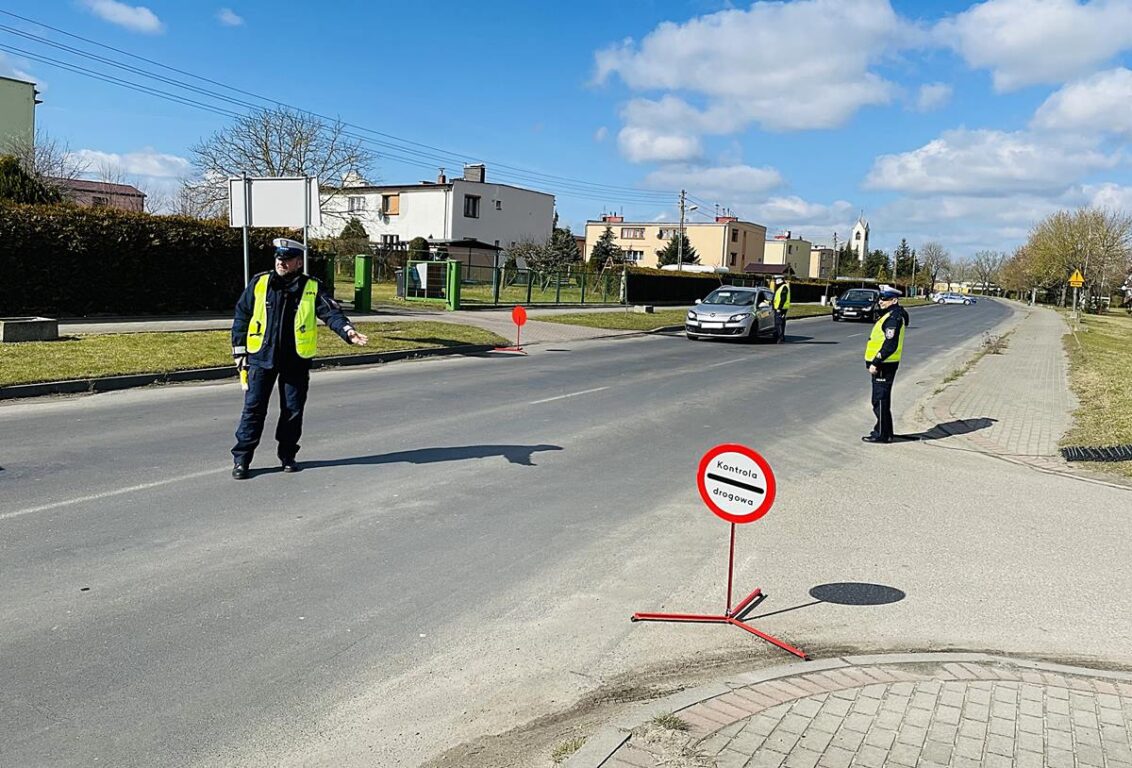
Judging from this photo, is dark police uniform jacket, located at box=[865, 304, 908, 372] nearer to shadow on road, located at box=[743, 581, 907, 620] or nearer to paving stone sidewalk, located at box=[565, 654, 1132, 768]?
shadow on road, located at box=[743, 581, 907, 620]

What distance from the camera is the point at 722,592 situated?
5230 mm

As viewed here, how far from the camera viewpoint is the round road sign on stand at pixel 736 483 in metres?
4.89

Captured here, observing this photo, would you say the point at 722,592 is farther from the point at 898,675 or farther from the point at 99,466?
the point at 99,466

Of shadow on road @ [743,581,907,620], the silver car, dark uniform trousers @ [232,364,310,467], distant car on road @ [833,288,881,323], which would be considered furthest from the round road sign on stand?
distant car on road @ [833,288,881,323]

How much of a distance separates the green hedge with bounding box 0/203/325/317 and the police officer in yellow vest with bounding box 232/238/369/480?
45.8 feet

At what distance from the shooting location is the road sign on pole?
15.6 feet

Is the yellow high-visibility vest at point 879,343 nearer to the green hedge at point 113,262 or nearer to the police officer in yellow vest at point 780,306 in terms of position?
the police officer in yellow vest at point 780,306

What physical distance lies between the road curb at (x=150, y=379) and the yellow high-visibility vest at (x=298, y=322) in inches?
218

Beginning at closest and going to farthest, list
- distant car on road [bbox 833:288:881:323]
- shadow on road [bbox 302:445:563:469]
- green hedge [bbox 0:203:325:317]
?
shadow on road [bbox 302:445:563:469], green hedge [bbox 0:203:325:317], distant car on road [bbox 833:288:881:323]

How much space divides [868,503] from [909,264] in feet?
473

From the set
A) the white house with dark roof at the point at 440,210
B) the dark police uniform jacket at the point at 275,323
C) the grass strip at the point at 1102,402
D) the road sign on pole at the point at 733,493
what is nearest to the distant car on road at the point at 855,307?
the grass strip at the point at 1102,402

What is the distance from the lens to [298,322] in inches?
284

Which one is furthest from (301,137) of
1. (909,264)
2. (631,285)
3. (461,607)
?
(909,264)

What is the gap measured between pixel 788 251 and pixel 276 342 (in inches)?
4881
